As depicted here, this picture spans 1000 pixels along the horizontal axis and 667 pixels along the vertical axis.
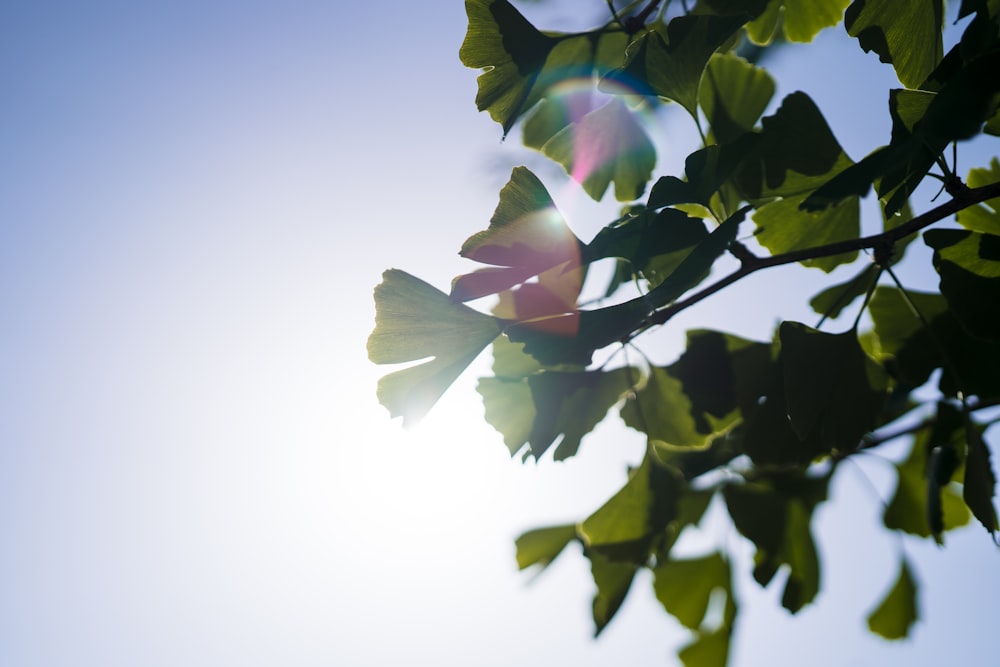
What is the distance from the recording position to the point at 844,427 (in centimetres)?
83

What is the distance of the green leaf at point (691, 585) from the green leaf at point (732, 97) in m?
0.76

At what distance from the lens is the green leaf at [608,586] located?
1032mm

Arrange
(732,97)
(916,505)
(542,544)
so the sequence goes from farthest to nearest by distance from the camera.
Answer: (542,544) → (916,505) → (732,97)

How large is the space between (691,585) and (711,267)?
2.56ft

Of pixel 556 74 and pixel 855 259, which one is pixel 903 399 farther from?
pixel 556 74

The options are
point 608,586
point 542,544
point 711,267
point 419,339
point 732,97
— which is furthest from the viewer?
point 542,544

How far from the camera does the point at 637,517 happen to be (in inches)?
40.4

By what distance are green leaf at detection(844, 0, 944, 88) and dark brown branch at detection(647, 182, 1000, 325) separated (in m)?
0.16

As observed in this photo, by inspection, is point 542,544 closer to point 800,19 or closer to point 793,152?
point 793,152

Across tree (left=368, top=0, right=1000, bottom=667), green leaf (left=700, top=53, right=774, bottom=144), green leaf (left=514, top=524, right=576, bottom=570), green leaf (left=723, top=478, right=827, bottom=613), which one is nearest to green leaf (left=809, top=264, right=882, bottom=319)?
tree (left=368, top=0, right=1000, bottom=667)

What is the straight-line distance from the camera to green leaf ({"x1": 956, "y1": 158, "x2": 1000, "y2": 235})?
32.4 inches

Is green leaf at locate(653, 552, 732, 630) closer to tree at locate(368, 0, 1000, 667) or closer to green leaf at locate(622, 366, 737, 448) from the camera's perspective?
tree at locate(368, 0, 1000, 667)

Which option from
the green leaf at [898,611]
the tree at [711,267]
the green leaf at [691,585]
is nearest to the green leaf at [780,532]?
the tree at [711,267]

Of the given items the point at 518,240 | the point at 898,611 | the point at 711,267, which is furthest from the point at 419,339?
the point at 898,611
